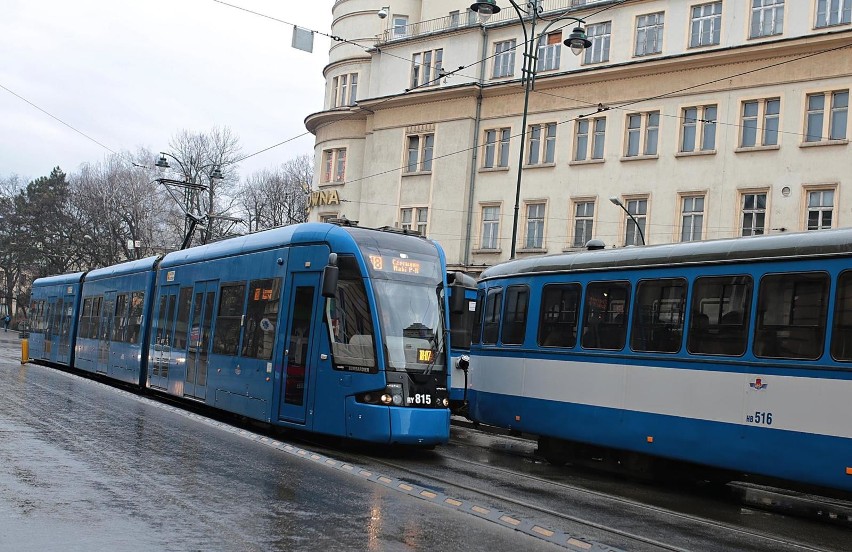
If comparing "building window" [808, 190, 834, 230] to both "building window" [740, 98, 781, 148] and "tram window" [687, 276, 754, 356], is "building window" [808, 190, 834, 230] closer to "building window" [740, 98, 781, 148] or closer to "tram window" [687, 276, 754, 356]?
"building window" [740, 98, 781, 148]

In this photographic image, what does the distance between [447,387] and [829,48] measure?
24.2 metres

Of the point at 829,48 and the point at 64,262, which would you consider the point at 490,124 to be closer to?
the point at 829,48

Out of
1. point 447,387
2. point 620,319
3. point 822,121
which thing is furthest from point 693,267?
point 822,121

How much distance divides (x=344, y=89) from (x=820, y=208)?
25734 millimetres

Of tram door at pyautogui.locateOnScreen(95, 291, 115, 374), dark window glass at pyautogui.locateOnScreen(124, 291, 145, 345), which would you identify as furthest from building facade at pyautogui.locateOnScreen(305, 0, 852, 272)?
tram door at pyautogui.locateOnScreen(95, 291, 115, 374)

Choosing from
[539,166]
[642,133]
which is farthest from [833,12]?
[539,166]

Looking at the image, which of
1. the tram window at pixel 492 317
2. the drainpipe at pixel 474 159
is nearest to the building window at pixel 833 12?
the drainpipe at pixel 474 159

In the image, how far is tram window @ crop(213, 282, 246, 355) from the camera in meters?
18.6

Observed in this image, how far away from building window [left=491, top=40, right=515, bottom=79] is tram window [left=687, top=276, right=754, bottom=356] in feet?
102

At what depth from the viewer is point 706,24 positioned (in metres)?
37.0

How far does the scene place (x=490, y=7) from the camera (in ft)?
82.6

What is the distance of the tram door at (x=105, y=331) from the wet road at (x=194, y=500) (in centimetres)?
1340

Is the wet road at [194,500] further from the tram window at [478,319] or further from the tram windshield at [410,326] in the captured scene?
the tram window at [478,319]

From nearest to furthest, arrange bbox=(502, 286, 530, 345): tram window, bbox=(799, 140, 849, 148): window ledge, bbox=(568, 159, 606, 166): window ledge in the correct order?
1. bbox=(502, 286, 530, 345): tram window
2. bbox=(799, 140, 849, 148): window ledge
3. bbox=(568, 159, 606, 166): window ledge
